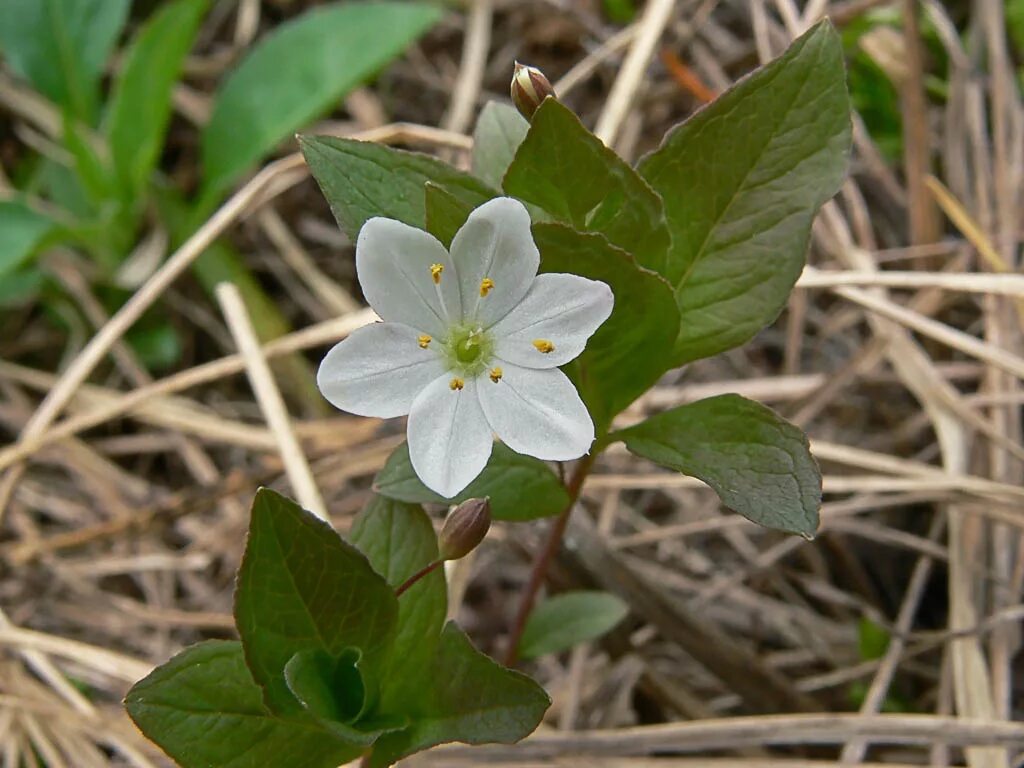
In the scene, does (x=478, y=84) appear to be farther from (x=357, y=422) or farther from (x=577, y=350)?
(x=577, y=350)

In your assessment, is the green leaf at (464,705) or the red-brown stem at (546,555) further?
the red-brown stem at (546,555)

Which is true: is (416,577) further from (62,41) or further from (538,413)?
(62,41)

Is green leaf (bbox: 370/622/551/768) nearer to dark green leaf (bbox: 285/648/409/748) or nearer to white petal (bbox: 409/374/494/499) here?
dark green leaf (bbox: 285/648/409/748)

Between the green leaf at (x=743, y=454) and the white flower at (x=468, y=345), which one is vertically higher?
the white flower at (x=468, y=345)

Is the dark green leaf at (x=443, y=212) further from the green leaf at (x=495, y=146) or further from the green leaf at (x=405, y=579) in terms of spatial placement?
the green leaf at (x=405, y=579)

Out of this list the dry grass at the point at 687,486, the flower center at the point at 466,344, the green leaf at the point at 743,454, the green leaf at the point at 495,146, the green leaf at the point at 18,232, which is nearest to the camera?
the green leaf at the point at 743,454

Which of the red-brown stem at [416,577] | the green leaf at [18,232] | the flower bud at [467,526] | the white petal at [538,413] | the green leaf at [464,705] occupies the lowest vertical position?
the green leaf at [464,705]

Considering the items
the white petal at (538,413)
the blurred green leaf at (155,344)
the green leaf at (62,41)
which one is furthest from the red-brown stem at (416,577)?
the green leaf at (62,41)
